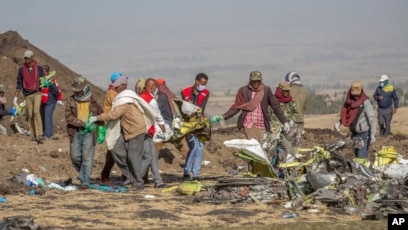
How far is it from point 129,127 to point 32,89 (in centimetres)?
681

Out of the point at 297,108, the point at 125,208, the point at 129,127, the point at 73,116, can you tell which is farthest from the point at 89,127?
the point at 297,108

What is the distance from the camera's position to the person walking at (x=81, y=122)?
15.0m

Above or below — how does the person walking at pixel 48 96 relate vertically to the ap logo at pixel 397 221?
above

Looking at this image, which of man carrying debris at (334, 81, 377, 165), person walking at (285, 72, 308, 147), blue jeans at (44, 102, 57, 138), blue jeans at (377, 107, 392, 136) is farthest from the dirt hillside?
blue jeans at (377, 107, 392, 136)

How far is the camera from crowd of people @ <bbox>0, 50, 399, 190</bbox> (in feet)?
49.5

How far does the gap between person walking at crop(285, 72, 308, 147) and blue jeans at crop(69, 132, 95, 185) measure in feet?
12.9

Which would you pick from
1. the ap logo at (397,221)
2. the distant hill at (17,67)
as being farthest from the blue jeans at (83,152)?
the distant hill at (17,67)

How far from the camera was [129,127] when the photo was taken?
1529 centimetres

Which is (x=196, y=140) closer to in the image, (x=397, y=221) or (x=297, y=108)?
(x=297, y=108)

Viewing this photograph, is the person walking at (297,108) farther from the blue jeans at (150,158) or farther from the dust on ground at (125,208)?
the blue jeans at (150,158)

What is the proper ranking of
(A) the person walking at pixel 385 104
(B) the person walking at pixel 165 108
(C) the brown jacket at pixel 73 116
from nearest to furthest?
(C) the brown jacket at pixel 73 116 → (B) the person walking at pixel 165 108 → (A) the person walking at pixel 385 104

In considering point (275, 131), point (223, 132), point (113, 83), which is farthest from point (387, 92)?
point (113, 83)

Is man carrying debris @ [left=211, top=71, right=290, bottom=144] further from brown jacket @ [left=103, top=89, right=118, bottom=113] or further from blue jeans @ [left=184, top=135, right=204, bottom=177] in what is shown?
brown jacket @ [left=103, top=89, right=118, bottom=113]

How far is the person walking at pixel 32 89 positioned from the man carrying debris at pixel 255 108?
652 centimetres
